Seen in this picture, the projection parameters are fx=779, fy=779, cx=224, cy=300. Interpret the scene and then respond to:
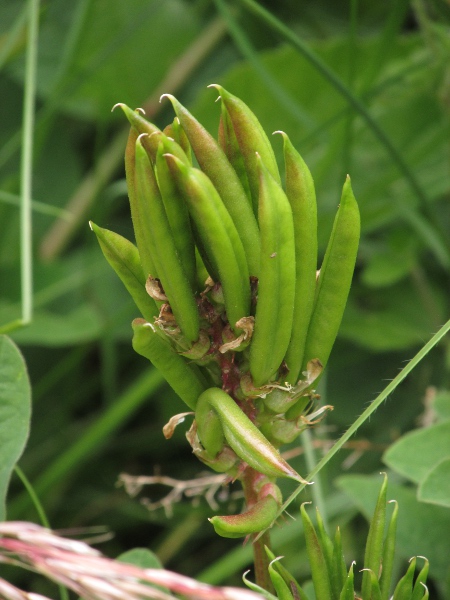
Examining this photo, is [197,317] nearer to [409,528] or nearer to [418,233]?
[409,528]

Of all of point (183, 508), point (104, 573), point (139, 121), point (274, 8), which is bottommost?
point (183, 508)

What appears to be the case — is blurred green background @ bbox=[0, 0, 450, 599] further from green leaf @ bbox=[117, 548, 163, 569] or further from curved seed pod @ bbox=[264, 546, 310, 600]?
curved seed pod @ bbox=[264, 546, 310, 600]

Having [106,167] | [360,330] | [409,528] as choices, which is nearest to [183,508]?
[360,330]

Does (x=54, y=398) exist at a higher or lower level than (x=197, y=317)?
lower

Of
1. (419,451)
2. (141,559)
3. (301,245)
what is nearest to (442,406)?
(419,451)

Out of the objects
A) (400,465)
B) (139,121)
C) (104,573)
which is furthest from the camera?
(400,465)

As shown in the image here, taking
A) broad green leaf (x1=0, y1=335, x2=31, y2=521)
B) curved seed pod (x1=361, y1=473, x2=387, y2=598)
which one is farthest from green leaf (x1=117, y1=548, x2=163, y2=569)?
curved seed pod (x1=361, y1=473, x2=387, y2=598)
